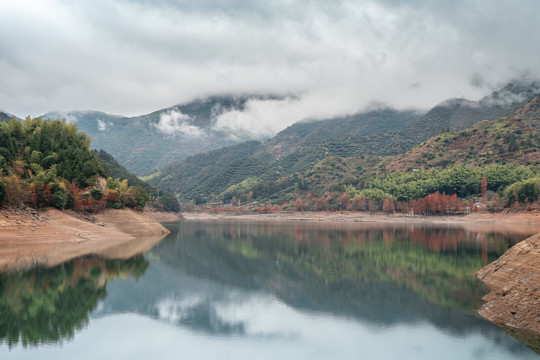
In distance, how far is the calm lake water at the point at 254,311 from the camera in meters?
21.0

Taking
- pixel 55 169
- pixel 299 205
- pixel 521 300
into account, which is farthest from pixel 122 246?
pixel 299 205

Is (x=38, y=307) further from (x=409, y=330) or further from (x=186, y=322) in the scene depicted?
(x=409, y=330)

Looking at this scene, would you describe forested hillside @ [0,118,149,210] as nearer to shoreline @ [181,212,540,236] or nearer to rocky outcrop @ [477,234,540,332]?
rocky outcrop @ [477,234,540,332]

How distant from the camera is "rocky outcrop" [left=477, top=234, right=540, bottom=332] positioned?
22.0m

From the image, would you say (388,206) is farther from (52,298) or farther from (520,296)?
(52,298)

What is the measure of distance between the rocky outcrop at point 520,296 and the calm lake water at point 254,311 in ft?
3.44

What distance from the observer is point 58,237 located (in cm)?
6175

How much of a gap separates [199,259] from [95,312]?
91.0 feet

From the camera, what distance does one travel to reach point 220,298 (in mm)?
33562

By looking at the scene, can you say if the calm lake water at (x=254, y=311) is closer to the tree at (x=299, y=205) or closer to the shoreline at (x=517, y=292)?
the shoreline at (x=517, y=292)

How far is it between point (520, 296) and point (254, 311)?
624 inches

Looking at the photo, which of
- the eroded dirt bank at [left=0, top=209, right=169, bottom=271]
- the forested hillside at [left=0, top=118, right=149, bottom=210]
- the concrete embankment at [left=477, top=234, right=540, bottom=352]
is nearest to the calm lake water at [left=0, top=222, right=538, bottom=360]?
the concrete embankment at [left=477, top=234, right=540, bottom=352]

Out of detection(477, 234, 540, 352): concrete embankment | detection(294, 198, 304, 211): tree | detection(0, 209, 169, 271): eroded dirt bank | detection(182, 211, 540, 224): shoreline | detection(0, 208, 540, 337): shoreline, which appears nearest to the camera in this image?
detection(477, 234, 540, 352): concrete embankment

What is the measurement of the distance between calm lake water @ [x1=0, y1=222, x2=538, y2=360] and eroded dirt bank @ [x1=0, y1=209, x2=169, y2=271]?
17.0 feet
